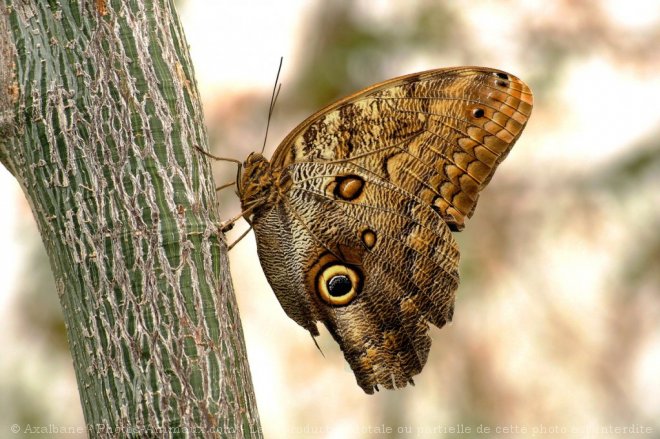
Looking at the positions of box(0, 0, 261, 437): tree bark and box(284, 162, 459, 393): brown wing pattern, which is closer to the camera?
box(0, 0, 261, 437): tree bark

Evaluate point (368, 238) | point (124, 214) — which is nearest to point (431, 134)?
point (368, 238)

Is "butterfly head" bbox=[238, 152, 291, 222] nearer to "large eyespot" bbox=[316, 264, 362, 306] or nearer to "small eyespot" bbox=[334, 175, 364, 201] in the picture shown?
"small eyespot" bbox=[334, 175, 364, 201]

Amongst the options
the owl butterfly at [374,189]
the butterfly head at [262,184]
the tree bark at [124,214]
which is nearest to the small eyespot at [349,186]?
the owl butterfly at [374,189]

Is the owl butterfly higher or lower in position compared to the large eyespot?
higher

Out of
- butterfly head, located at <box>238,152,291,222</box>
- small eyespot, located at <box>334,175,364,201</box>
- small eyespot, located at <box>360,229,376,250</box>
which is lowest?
small eyespot, located at <box>360,229,376,250</box>

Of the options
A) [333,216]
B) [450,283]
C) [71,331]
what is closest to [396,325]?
[450,283]

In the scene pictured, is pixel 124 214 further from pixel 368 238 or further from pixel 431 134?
pixel 431 134

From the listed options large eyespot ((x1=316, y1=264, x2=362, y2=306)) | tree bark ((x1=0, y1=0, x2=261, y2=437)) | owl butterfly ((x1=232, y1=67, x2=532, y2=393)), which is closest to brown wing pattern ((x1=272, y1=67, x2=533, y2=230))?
owl butterfly ((x1=232, y1=67, x2=532, y2=393))

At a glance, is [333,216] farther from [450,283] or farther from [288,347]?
[288,347]
